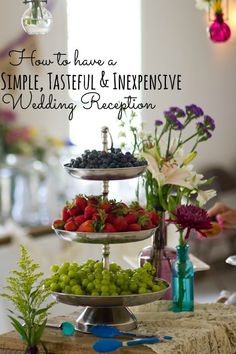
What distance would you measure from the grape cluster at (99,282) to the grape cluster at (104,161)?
9.3 inches

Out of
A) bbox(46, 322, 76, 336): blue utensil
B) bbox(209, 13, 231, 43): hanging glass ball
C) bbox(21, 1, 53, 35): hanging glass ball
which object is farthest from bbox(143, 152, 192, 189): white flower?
bbox(209, 13, 231, 43): hanging glass ball

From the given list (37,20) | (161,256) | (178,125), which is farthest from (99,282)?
(37,20)

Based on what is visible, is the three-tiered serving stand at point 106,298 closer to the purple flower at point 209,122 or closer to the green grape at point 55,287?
the green grape at point 55,287

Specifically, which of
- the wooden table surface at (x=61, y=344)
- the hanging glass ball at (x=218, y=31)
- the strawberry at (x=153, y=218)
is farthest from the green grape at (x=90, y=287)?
the hanging glass ball at (x=218, y=31)

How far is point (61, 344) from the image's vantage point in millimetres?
2051

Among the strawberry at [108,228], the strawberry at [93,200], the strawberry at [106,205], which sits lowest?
the strawberry at [108,228]

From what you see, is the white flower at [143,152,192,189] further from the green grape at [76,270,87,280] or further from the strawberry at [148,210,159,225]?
the green grape at [76,270,87,280]

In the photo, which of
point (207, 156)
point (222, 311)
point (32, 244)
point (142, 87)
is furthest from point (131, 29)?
point (222, 311)

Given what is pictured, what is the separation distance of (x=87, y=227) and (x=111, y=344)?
289 millimetres

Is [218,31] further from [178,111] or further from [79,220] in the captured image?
[79,220]

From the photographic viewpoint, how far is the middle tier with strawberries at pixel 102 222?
2.15 m

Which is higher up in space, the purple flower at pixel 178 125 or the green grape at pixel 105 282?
the purple flower at pixel 178 125

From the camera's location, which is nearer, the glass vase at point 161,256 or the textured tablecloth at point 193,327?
Answer: the textured tablecloth at point 193,327

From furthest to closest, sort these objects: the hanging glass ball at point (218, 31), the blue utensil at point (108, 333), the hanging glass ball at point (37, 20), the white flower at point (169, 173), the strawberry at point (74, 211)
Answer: the hanging glass ball at point (218, 31) → the hanging glass ball at point (37, 20) → the white flower at point (169, 173) → the strawberry at point (74, 211) → the blue utensil at point (108, 333)
